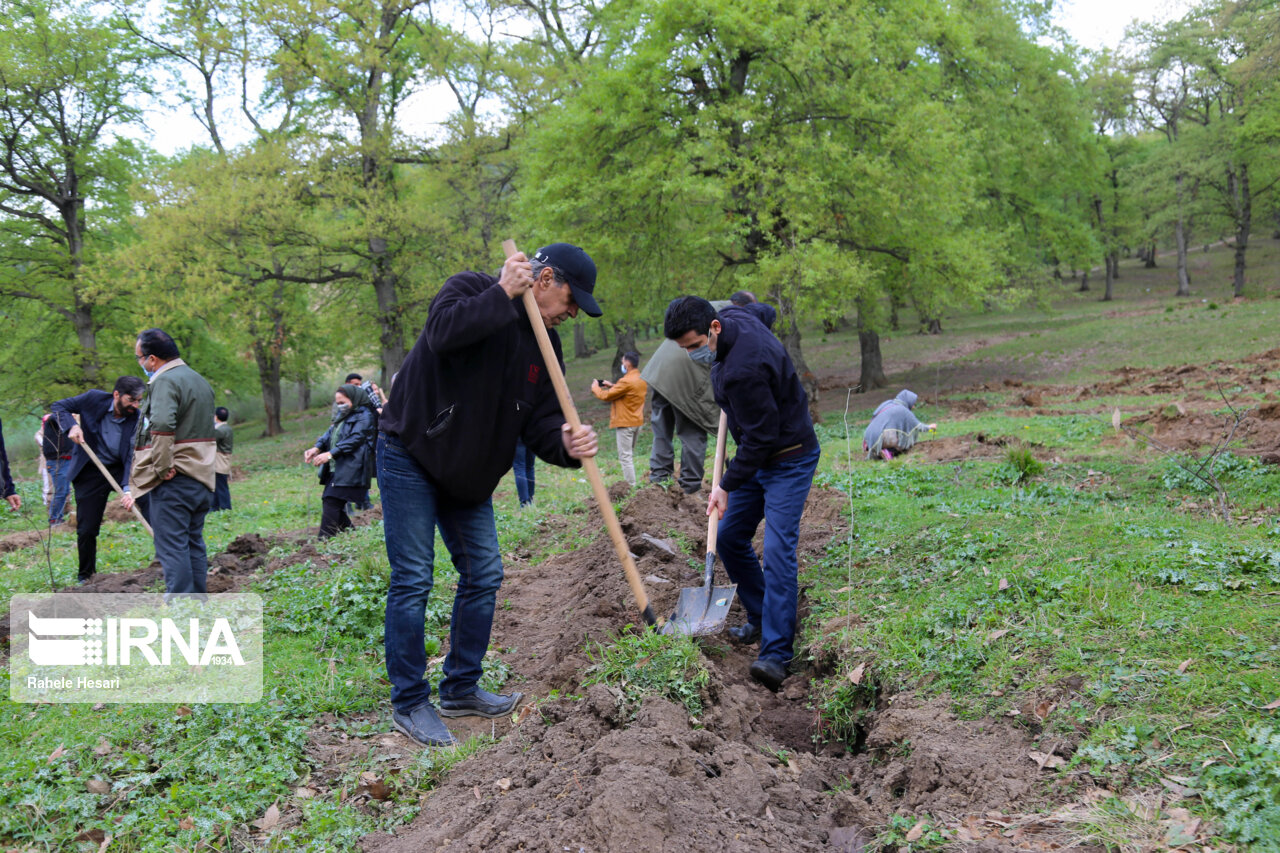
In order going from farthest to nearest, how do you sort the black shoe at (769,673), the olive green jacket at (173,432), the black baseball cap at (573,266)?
the olive green jacket at (173,432)
the black shoe at (769,673)
the black baseball cap at (573,266)

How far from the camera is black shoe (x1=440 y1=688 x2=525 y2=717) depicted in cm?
416

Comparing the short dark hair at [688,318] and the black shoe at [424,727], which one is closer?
the black shoe at [424,727]

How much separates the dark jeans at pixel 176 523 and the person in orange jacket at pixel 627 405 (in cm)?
552

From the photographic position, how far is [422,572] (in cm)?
393

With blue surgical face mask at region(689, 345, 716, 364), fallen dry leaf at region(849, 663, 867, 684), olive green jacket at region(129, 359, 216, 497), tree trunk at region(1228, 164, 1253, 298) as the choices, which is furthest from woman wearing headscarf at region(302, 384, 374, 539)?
tree trunk at region(1228, 164, 1253, 298)

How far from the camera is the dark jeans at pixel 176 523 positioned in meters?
5.61

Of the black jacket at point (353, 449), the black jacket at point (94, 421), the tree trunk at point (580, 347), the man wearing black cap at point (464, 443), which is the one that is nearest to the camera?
the man wearing black cap at point (464, 443)

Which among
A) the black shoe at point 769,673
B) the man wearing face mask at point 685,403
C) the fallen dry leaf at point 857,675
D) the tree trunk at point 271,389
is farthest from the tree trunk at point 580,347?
the fallen dry leaf at point 857,675

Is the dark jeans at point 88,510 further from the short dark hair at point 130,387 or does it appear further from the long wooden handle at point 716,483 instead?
the long wooden handle at point 716,483

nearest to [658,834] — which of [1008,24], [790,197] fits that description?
[790,197]

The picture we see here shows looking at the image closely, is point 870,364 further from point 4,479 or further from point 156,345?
point 156,345

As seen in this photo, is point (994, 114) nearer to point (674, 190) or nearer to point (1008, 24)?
point (1008, 24)

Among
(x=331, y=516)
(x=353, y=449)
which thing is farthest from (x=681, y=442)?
(x=331, y=516)

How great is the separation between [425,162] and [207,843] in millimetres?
23657
